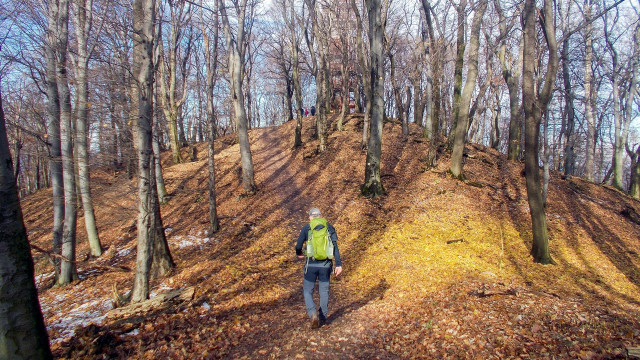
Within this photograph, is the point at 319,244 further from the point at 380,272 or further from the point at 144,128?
the point at 144,128

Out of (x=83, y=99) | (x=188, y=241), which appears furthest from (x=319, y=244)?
(x=83, y=99)

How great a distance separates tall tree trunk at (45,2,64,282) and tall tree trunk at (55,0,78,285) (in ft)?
0.34

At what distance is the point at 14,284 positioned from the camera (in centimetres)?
299

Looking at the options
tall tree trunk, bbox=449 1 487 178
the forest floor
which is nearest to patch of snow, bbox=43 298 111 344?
the forest floor

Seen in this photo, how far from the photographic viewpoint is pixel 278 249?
982 centimetres

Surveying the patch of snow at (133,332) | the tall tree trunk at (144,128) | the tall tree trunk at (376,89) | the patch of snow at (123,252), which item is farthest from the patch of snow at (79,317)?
the tall tree trunk at (376,89)

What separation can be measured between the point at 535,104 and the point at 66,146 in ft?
40.7

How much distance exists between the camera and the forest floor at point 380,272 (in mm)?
4703

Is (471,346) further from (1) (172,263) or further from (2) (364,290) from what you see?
(1) (172,263)

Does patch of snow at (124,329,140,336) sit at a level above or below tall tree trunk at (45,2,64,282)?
below

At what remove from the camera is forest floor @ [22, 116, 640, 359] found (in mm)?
Answer: 4703

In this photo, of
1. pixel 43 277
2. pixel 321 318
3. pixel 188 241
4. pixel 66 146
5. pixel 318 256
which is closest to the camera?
pixel 318 256

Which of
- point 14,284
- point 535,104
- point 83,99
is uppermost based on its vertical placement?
point 83,99

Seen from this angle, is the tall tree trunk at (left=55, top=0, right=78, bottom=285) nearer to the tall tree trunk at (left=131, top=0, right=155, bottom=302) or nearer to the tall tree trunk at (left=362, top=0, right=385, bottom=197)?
the tall tree trunk at (left=131, top=0, right=155, bottom=302)
